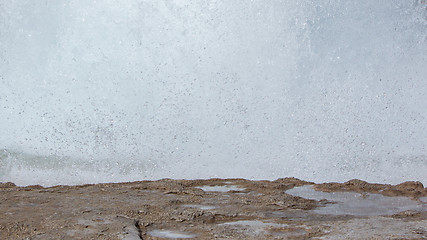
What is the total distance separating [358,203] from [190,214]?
150 cm

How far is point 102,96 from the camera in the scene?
6852 millimetres

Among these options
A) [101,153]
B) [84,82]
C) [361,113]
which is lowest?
[101,153]

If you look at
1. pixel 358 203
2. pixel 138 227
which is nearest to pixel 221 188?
pixel 358 203

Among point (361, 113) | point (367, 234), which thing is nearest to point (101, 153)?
point (361, 113)

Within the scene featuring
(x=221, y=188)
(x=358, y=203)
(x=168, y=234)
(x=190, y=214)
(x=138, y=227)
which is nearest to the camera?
(x=168, y=234)

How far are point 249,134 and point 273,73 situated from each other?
40.7 inches

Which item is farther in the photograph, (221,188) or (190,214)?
(221,188)

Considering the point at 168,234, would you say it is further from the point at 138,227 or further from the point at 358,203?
the point at 358,203

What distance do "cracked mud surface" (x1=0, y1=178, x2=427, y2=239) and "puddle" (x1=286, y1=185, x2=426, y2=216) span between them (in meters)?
0.09

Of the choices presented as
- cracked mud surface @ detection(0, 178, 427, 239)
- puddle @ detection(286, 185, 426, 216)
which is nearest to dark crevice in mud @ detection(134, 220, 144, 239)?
cracked mud surface @ detection(0, 178, 427, 239)

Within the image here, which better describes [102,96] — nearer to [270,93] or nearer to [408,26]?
[270,93]

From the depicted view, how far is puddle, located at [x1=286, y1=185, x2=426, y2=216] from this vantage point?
145 inches

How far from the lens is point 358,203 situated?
400 cm

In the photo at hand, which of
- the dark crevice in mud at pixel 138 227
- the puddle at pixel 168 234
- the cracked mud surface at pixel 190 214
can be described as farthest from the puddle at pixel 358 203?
the dark crevice in mud at pixel 138 227
